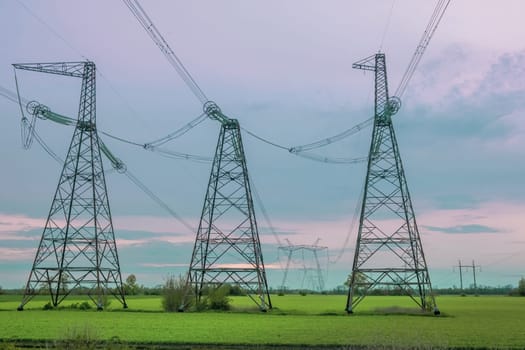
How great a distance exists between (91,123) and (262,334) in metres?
33.3

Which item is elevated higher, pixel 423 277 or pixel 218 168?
pixel 218 168

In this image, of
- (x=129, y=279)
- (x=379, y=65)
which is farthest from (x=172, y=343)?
(x=129, y=279)

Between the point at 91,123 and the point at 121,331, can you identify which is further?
the point at 91,123

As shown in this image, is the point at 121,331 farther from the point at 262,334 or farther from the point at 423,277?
the point at 423,277

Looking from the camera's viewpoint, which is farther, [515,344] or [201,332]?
[201,332]

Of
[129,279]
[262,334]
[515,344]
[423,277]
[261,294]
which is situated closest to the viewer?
[515,344]

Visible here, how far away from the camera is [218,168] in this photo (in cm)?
5331

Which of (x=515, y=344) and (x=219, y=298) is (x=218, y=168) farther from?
(x=515, y=344)

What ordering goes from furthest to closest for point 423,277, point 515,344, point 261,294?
point 261,294, point 423,277, point 515,344

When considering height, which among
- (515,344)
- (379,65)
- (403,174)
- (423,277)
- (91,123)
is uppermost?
(379,65)

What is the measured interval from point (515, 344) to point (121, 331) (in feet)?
69.4

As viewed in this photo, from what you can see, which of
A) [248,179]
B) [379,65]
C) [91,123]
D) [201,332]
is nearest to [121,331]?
[201,332]

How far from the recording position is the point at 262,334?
104ft

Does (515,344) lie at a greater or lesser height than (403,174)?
lesser
